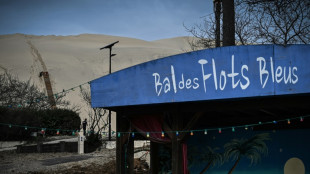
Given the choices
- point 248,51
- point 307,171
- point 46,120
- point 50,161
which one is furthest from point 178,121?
point 46,120

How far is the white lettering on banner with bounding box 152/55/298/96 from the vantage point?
6.64m

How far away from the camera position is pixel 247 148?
9109 mm

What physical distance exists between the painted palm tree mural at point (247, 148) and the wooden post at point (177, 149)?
1.94m

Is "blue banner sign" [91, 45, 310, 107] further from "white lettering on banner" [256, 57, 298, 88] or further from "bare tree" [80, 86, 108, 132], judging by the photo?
"bare tree" [80, 86, 108, 132]

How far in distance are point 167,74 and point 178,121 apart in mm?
1107

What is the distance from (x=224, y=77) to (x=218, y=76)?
0.41 feet

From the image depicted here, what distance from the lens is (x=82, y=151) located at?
2097cm

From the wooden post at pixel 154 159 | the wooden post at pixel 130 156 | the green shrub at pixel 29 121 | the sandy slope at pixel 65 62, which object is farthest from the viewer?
the sandy slope at pixel 65 62

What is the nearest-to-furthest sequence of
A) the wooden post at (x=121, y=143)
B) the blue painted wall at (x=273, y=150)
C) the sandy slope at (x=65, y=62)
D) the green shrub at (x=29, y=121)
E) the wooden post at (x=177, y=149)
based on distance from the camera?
the wooden post at (x=177, y=149) < the blue painted wall at (x=273, y=150) < the wooden post at (x=121, y=143) < the green shrub at (x=29, y=121) < the sandy slope at (x=65, y=62)

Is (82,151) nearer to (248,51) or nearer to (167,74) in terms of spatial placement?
(167,74)

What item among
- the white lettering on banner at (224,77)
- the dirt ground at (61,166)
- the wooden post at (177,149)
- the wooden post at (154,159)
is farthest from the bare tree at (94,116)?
the white lettering on banner at (224,77)

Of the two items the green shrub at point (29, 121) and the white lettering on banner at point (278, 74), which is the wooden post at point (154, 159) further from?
the green shrub at point (29, 121)

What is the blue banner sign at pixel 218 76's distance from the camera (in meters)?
6.61

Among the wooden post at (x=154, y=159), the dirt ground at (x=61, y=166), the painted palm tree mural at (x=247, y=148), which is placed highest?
the painted palm tree mural at (x=247, y=148)
